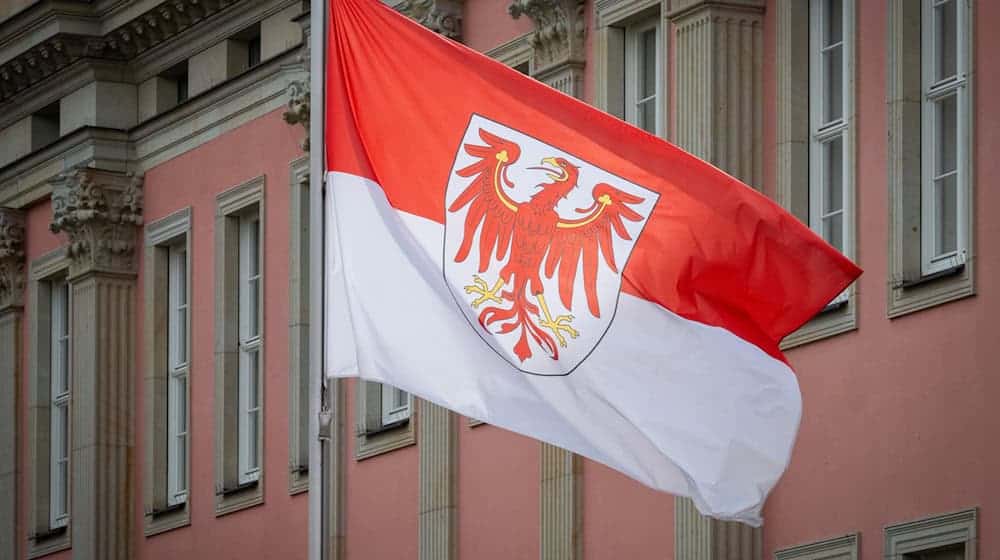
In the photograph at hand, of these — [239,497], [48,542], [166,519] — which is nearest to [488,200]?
[239,497]

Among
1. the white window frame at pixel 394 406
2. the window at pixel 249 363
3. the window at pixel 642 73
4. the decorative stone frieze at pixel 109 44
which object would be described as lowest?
the white window frame at pixel 394 406

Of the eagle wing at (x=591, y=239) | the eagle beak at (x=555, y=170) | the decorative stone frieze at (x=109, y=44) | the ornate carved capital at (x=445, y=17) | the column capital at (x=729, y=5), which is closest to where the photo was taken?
the eagle wing at (x=591, y=239)

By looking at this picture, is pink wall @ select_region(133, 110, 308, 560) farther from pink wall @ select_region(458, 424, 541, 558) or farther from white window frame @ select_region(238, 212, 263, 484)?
pink wall @ select_region(458, 424, 541, 558)

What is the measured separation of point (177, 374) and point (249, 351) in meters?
2.02

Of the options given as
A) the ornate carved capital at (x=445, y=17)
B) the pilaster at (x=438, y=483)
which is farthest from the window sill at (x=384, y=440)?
the ornate carved capital at (x=445, y=17)

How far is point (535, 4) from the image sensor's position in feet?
102

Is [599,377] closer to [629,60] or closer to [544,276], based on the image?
[544,276]

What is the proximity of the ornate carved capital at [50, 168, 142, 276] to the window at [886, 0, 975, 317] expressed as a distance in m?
16.3

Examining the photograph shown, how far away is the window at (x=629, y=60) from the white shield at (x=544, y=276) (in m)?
9.39

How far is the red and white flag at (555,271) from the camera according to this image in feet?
63.7

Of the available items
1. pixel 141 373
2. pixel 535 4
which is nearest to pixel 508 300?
pixel 535 4

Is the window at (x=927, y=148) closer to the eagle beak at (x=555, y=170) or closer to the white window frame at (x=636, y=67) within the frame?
the white window frame at (x=636, y=67)

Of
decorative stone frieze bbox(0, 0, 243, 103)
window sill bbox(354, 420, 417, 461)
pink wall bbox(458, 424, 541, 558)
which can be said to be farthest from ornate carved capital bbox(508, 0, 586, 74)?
decorative stone frieze bbox(0, 0, 243, 103)

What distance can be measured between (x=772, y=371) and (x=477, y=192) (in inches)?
82.5
